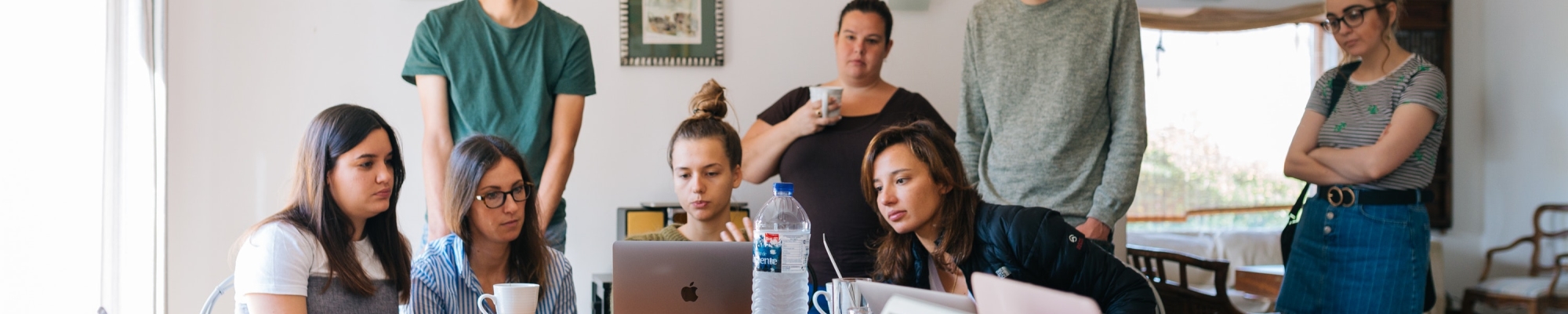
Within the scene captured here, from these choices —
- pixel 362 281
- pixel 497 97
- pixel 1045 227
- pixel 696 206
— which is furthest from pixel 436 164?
pixel 1045 227

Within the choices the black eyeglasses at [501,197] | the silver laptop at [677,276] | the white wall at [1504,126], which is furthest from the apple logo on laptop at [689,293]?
the white wall at [1504,126]

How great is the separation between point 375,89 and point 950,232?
89.9 inches

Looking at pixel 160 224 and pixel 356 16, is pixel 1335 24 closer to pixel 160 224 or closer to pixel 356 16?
pixel 356 16

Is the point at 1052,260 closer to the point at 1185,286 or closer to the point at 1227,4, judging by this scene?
the point at 1185,286

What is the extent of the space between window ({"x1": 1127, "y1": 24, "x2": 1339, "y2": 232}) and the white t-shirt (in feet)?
14.5

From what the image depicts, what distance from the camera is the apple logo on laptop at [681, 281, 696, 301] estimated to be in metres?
1.70

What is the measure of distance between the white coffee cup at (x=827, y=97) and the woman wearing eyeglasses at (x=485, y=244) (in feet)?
2.60

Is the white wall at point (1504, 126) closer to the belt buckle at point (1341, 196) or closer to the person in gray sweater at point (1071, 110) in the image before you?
the belt buckle at point (1341, 196)

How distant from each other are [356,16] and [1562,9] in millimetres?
5245

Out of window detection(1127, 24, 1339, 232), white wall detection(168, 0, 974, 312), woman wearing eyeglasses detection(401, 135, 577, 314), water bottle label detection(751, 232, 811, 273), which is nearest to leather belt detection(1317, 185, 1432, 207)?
white wall detection(168, 0, 974, 312)

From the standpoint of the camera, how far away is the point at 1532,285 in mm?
4379

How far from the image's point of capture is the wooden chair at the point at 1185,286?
12.5ft

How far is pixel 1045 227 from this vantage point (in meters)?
1.94

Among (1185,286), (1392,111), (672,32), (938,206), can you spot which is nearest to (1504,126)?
(1185,286)
